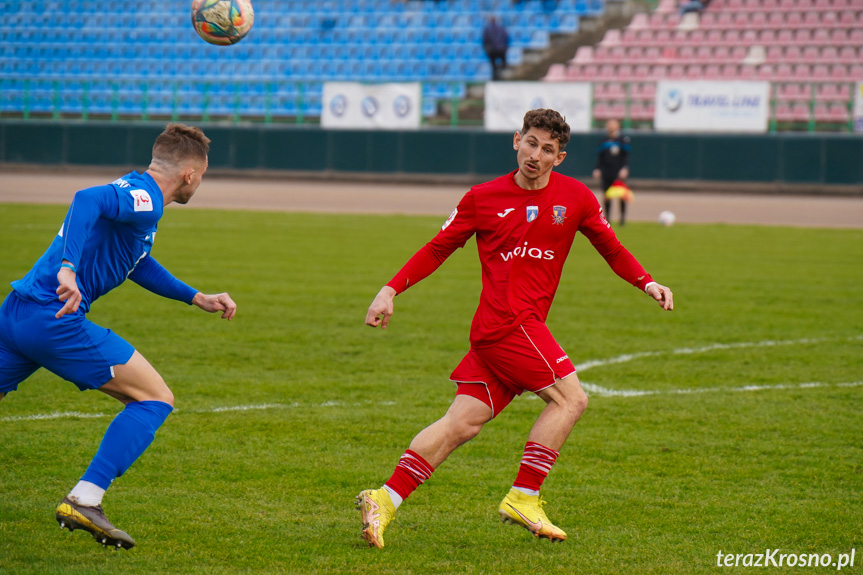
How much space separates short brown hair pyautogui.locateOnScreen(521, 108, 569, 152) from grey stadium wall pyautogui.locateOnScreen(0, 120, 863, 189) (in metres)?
26.5

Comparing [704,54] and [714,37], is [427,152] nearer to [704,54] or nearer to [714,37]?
[704,54]

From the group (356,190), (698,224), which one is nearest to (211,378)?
(698,224)

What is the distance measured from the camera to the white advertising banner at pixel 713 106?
2950 cm

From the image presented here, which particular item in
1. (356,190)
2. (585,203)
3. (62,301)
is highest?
(585,203)

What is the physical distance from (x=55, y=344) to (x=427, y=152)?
29271 mm

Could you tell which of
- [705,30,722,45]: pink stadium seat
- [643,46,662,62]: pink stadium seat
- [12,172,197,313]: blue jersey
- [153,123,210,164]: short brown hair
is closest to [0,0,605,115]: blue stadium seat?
[643,46,662,62]: pink stadium seat

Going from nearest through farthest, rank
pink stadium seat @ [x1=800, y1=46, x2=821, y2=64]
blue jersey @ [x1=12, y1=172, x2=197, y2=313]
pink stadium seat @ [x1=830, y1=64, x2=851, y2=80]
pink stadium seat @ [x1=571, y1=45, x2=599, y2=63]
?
blue jersey @ [x1=12, y1=172, x2=197, y2=313], pink stadium seat @ [x1=830, y1=64, x2=851, y2=80], pink stadium seat @ [x1=800, y1=46, x2=821, y2=64], pink stadium seat @ [x1=571, y1=45, x2=599, y2=63]

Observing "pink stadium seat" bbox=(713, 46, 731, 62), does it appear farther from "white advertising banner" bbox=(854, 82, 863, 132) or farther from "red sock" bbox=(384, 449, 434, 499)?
"red sock" bbox=(384, 449, 434, 499)

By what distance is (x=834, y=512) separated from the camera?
5.32 metres

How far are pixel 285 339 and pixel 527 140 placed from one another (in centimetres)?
547

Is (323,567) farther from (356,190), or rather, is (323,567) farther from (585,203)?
(356,190)

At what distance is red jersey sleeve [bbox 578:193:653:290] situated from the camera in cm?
502

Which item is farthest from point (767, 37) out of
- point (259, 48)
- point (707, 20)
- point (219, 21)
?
point (219, 21)

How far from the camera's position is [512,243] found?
4902 millimetres
